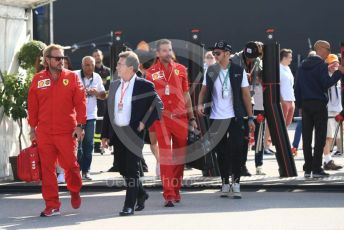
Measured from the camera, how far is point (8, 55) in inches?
547

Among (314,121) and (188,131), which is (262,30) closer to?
(314,121)

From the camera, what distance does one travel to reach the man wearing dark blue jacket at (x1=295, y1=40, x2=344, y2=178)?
526 inches

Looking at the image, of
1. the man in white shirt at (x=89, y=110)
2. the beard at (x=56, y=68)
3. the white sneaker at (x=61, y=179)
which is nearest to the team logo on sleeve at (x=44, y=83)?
the beard at (x=56, y=68)

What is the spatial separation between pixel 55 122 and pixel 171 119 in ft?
4.88

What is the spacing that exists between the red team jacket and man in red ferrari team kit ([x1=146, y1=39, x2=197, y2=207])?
3.49 feet

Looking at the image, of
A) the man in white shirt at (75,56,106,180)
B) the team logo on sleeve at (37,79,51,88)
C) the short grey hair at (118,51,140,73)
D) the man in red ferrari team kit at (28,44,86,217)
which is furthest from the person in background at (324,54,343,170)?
the team logo on sleeve at (37,79,51,88)

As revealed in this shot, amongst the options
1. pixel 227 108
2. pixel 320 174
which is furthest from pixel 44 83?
pixel 320 174

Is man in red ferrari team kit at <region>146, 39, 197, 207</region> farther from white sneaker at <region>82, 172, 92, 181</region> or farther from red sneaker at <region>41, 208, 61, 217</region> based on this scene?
white sneaker at <region>82, 172, 92, 181</region>

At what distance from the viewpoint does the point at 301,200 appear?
11.5 meters

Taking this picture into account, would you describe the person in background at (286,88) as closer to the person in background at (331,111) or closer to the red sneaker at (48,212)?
the person in background at (331,111)

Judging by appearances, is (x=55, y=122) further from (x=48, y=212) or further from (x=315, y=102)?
(x=315, y=102)

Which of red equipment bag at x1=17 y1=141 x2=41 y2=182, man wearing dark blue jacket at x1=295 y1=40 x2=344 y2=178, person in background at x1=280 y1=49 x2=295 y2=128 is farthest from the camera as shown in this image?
person in background at x1=280 y1=49 x2=295 y2=128

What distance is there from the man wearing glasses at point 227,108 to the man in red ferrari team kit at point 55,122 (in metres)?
1.84

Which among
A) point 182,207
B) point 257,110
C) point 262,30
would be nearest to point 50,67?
point 182,207
